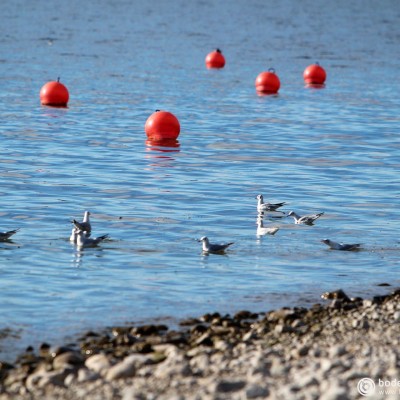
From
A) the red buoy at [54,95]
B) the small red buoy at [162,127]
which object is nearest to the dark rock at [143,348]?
the small red buoy at [162,127]

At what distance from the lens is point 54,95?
117 feet

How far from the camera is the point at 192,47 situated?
6162 cm

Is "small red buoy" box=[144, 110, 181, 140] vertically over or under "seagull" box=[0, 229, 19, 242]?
over

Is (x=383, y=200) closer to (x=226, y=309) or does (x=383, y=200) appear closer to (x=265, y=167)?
(x=265, y=167)

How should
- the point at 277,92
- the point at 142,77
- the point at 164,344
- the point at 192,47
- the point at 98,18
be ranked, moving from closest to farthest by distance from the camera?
the point at 164,344, the point at 277,92, the point at 142,77, the point at 192,47, the point at 98,18

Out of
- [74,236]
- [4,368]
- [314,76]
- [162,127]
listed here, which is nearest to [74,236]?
[74,236]

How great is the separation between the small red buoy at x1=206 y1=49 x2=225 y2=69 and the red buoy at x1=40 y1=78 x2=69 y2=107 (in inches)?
599

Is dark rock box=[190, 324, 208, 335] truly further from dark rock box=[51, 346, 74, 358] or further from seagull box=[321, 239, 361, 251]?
seagull box=[321, 239, 361, 251]

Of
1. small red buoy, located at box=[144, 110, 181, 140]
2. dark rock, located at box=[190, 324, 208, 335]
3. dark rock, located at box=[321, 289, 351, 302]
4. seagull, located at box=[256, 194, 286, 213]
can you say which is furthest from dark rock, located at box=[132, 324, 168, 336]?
small red buoy, located at box=[144, 110, 181, 140]

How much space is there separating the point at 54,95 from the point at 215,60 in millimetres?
16204

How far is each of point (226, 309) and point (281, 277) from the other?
194 cm

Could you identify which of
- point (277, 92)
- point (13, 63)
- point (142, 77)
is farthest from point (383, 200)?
point (13, 63)

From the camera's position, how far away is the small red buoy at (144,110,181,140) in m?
29.4

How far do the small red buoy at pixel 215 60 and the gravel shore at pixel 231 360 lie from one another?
37.4 metres
